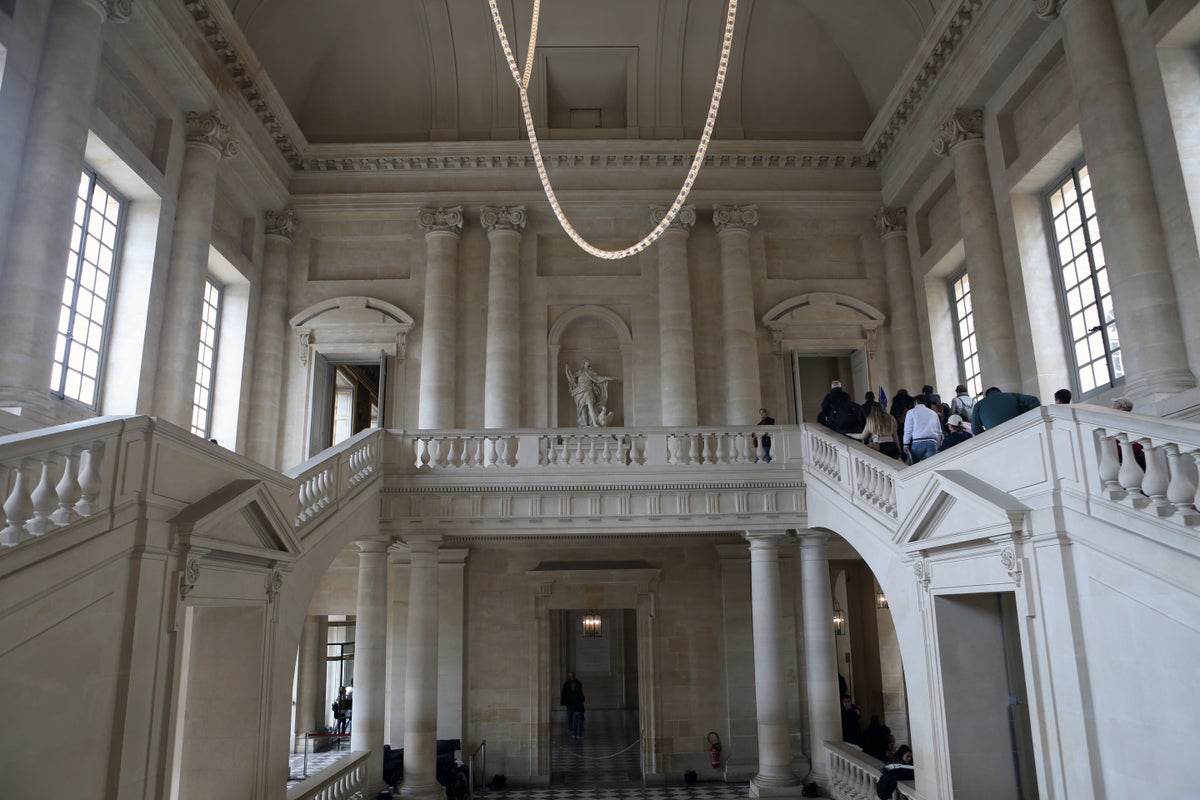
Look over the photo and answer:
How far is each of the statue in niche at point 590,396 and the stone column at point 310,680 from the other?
782 cm

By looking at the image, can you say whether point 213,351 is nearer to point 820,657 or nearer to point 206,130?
point 206,130

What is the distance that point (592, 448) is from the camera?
1404 centimetres

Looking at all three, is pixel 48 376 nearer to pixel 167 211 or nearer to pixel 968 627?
pixel 167 211

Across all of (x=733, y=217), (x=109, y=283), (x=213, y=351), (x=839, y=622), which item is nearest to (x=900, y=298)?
(x=733, y=217)

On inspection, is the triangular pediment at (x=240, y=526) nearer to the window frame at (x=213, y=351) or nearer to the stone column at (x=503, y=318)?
the stone column at (x=503, y=318)

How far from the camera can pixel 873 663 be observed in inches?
805

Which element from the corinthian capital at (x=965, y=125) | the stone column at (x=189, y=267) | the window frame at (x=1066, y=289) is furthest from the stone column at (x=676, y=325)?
the stone column at (x=189, y=267)

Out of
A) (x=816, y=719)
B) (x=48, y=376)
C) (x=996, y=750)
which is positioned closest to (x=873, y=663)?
(x=816, y=719)

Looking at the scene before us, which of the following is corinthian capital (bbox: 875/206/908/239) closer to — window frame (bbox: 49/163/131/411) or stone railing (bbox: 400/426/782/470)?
stone railing (bbox: 400/426/782/470)

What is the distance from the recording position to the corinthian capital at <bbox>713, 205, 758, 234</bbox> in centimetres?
1931

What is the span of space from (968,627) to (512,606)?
34.6ft

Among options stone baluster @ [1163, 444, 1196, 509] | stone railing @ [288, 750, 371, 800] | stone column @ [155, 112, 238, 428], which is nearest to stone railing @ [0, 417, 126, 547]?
stone railing @ [288, 750, 371, 800]

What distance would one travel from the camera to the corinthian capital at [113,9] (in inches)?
477

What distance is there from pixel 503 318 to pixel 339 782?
32.9 ft
